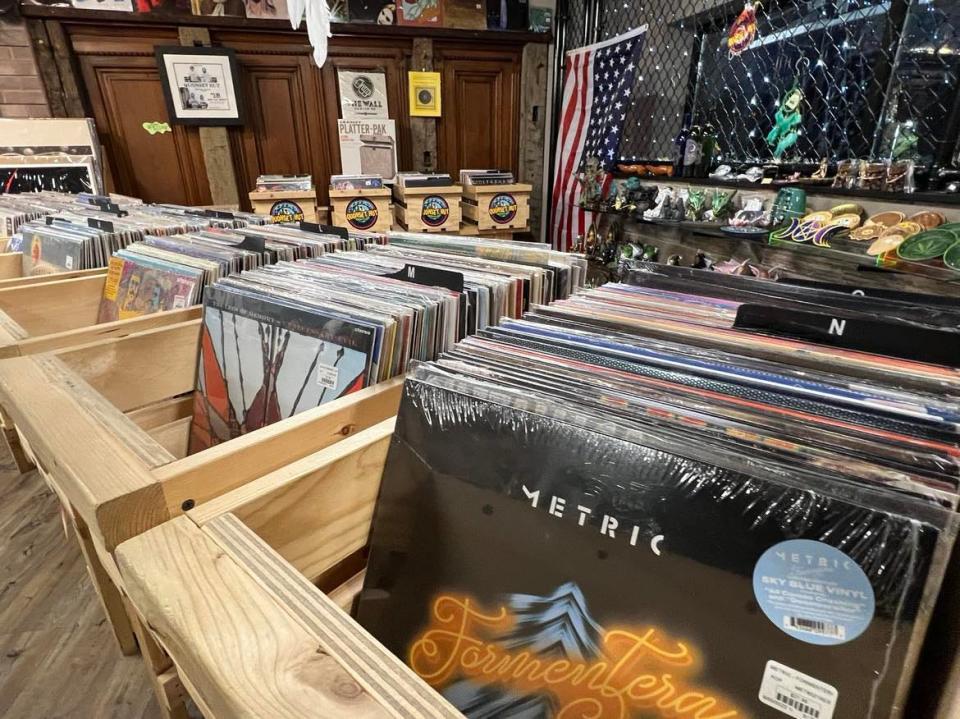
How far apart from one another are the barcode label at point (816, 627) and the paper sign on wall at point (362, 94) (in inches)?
172

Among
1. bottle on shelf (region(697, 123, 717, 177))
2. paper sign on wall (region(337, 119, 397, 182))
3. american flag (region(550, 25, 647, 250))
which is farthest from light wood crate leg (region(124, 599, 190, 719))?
paper sign on wall (region(337, 119, 397, 182))

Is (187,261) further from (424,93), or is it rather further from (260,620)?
(424,93)

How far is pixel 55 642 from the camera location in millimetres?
1093

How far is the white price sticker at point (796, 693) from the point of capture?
314mm

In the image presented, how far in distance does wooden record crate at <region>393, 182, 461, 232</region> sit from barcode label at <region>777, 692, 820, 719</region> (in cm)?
328

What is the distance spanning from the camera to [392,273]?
875 mm

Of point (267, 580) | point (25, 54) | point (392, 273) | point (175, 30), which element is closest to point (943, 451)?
point (267, 580)

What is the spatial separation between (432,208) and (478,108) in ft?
4.74

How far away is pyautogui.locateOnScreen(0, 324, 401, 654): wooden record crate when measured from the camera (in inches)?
17.1

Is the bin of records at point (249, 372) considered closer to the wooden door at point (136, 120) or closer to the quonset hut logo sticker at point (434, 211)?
Result: the quonset hut logo sticker at point (434, 211)

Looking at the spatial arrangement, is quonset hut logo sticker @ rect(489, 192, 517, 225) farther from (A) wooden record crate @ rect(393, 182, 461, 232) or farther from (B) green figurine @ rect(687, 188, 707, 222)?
(B) green figurine @ rect(687, 188, 707, 222)

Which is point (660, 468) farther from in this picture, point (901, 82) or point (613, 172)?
point (613, 172)

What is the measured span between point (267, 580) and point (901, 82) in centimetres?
261

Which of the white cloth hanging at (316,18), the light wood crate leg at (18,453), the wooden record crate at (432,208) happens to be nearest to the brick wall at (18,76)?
the white cloth hanging at (316,18)
